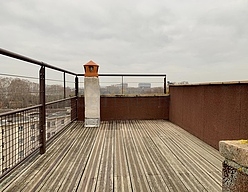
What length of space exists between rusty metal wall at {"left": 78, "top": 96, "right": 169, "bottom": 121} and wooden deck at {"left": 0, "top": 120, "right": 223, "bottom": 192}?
1.96m

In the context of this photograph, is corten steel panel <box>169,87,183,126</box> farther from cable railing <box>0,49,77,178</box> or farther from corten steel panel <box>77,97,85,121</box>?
cable railing <box>0,49,77,178</box>

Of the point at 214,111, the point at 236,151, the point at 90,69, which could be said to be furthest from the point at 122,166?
the point at 90,69

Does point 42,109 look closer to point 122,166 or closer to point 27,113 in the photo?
point 27,113

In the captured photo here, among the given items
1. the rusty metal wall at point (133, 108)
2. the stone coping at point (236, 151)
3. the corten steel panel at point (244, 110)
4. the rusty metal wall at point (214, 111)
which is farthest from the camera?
the rusty metal wall at point (133, 108)

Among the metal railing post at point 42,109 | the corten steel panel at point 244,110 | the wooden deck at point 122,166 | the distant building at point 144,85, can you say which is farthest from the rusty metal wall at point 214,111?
the metal railing post at point 42,109

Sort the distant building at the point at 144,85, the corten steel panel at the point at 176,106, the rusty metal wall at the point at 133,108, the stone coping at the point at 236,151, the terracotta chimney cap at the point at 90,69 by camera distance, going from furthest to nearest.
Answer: the distant building at the point at 144,85 < the rusty metal wall at the point at 133,108 < the corten steel panel at the point at 176,106 < the terracotta chimney cap at the point at 90,69 < the stone coping at the point at 236,151

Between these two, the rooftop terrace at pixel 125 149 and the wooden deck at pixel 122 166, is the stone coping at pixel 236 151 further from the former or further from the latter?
the wooden deck at pixel 122 166

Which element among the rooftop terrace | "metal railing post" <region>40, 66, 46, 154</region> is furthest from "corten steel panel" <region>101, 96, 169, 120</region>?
"metal railing post" <region>40, 66, 46, 154</region>

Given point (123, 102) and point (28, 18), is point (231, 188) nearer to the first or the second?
point (123, 102)

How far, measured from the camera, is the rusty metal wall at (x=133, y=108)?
5.53m

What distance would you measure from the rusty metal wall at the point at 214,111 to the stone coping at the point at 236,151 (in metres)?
1.88

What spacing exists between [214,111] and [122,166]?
1885 mm

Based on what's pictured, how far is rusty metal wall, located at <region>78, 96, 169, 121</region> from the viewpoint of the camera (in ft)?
18.1

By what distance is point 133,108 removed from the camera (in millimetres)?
5660
